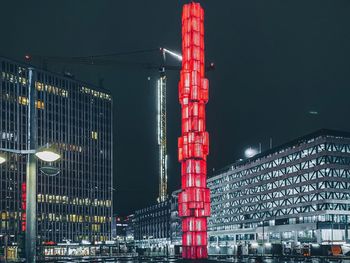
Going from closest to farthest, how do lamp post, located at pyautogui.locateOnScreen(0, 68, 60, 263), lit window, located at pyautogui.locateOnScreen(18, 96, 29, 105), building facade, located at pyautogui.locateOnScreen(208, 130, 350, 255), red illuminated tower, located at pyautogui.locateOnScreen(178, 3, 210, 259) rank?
lamp post, located at pyautogui.locateOnScreen(0, 68, 60, 263) → red illuminated tower, located at pyautogui.locateOnScreen(178, 3, 210, 259) → building facade, located at pyautogui.locateOnScreen(208, 130, 350, 255) → lit window, located at pyautogui.locateOnScreen(18, 96, 29, 105)

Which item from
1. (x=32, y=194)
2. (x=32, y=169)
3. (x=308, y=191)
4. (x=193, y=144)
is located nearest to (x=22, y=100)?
(x=308, y=191)

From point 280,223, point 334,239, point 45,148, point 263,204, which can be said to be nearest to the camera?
point 45,148

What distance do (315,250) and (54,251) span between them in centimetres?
9948

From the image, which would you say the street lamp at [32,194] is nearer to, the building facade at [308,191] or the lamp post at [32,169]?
the lamp post at [32,169]

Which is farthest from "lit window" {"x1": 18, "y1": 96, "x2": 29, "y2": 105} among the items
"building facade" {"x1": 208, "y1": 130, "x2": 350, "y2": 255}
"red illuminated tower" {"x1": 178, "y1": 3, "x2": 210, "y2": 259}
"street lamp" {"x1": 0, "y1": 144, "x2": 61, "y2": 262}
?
"street lamp" {"x1": 0, "y1": 144, "x2": 61, "y2": 262}

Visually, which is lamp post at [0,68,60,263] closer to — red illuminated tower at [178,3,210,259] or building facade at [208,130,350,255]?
red illuminated tower at [178,3,210,259]

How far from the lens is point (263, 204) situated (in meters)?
182

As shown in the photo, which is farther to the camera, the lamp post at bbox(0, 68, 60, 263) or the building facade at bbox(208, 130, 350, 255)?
the building facade at bbox(208, 130, 350, 255)

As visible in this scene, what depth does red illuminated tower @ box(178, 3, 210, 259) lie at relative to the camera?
90.9 metres

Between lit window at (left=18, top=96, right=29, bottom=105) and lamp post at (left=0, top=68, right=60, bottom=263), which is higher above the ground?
lit window at (left=18, top=96, right=29, bottom=105)

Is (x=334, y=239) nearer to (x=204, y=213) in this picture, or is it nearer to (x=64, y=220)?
(x=204, y=213)

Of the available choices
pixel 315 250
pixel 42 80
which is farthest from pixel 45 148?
pixel 42 80

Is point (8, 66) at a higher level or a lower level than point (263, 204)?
higher

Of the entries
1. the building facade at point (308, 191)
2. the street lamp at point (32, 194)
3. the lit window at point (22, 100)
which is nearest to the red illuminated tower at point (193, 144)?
the building facade at point (308, 191)
